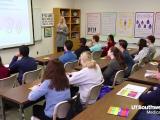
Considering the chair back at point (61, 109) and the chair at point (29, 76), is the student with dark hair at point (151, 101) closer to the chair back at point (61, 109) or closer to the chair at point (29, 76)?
the chair back at point (61, 109)

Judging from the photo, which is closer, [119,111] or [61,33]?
[119,111]

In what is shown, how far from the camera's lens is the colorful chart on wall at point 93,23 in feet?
28.7

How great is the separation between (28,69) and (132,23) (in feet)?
17.2

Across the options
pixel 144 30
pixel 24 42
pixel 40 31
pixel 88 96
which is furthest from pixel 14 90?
pixel 144 30

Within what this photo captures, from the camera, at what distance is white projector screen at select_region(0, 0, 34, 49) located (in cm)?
616

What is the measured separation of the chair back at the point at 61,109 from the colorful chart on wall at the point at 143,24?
618 cm

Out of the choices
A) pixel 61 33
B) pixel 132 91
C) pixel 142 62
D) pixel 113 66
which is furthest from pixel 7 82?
pixel 61 33

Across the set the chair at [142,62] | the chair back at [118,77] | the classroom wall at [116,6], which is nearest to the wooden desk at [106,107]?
the chair back at [118,77]

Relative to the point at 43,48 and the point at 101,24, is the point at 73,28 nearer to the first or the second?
the point at 101,24

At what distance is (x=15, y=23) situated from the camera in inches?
257

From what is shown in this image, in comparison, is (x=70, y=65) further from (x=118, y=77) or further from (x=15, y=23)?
(x=15, y=23)

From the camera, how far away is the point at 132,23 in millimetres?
8039

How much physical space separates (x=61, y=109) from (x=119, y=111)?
0.65 m

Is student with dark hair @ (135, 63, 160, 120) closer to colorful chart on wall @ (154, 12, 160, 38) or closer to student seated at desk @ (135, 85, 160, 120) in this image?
student seated at desk @ (135, 85, 160, 120)
